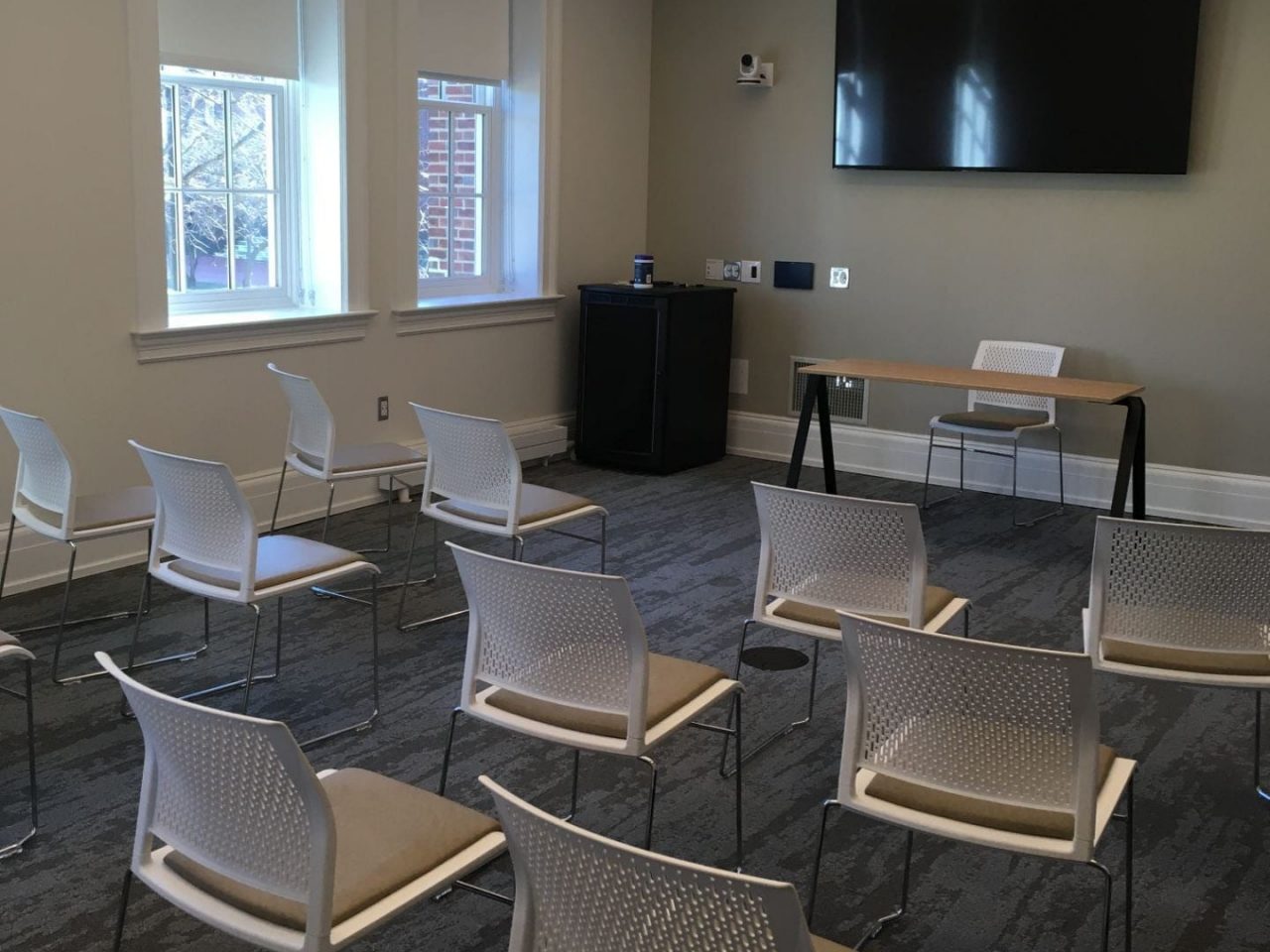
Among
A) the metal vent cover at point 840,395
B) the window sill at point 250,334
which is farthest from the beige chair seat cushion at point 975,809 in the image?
the metal vent cover at point 840,395

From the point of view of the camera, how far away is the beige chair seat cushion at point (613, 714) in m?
2.79

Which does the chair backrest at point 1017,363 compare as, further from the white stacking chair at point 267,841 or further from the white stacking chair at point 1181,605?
the white stacking chair at point 267,841

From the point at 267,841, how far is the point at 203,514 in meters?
1.83

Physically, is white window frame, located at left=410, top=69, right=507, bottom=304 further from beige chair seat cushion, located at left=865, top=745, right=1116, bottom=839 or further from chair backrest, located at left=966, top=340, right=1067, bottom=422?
beige chair seat cushion, located at left=865, top=745, right=1116, bottom=839

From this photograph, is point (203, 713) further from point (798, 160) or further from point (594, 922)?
point (798, 160)

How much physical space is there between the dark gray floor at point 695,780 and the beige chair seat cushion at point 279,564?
0.46m

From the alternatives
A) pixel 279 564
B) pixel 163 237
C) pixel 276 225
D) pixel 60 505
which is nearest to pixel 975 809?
pixel 279 564

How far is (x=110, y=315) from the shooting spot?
523cm

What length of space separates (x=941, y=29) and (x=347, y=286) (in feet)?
10.5

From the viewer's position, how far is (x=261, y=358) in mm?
5887

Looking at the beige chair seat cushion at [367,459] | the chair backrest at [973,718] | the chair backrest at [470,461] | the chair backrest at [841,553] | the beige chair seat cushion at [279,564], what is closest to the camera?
the chair backrest at [973,718]

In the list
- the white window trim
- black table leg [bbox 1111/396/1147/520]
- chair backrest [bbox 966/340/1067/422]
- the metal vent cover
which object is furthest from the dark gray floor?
the metal vent cover

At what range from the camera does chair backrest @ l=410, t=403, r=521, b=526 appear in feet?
14.2

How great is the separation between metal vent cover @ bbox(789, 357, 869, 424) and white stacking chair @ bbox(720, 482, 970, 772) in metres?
4.04
